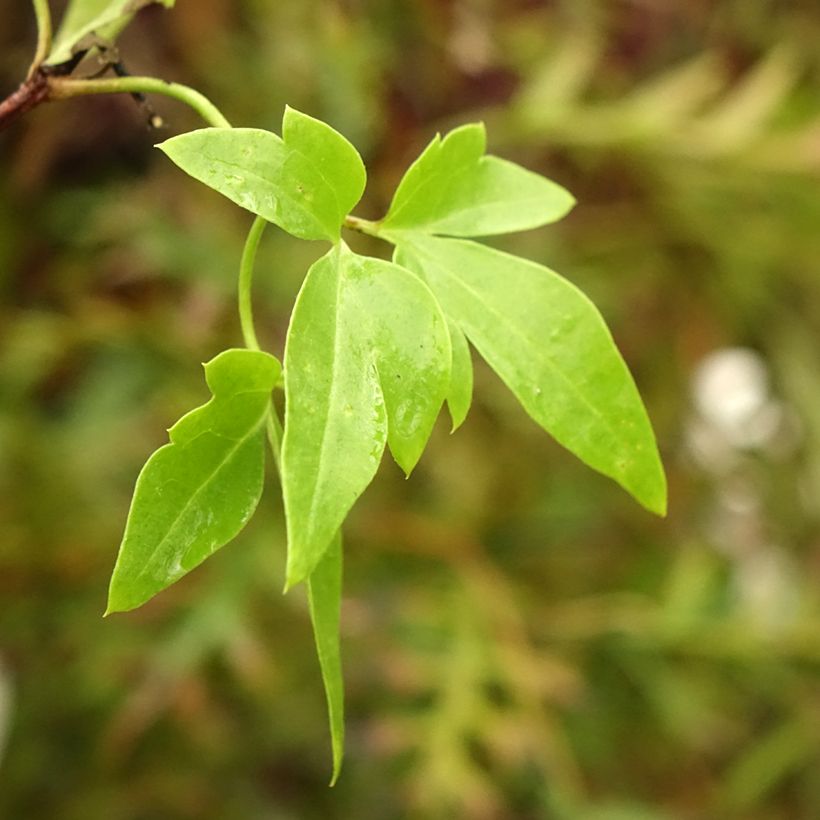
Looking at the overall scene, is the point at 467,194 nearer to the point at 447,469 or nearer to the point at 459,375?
the point at 459,375

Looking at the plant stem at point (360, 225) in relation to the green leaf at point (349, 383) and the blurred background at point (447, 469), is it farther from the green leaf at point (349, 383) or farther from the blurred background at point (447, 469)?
the blurred background at point (447, 469)

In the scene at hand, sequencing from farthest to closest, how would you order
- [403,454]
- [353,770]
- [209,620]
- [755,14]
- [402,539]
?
[755,14] < [353,770] < [402,539] < [209,620] < [403,454]

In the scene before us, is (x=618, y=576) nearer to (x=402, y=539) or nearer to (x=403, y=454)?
(x=402, y=539)

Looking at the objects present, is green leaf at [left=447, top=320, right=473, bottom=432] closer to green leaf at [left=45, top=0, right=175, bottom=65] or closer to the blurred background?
green leaf at [left=45, top=0, right=175, bottom=65]

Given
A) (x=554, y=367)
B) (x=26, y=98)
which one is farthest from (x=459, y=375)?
(x=26, y=98)

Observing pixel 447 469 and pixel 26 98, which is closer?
pixel 26 98

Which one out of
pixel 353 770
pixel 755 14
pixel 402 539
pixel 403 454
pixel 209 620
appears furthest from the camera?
pixel 755 14

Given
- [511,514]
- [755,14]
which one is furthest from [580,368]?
[755,14]
